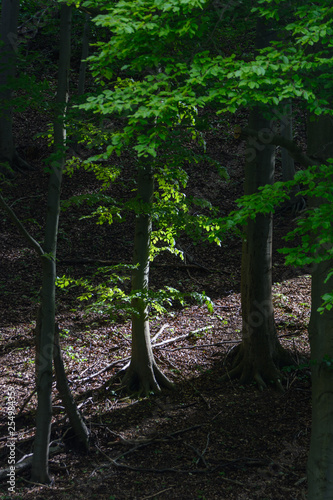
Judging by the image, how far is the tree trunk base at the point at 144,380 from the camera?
6.38 m

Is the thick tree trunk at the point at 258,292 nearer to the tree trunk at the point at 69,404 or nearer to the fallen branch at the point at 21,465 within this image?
the tree trunk at the point at 69,404

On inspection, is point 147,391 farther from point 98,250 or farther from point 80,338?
point 98,250

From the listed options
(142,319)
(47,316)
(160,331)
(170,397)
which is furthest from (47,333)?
(160,331)

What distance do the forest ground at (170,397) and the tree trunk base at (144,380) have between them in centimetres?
16

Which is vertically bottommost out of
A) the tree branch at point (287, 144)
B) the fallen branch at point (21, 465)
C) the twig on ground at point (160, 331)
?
the fallen branch at point (21, 465)

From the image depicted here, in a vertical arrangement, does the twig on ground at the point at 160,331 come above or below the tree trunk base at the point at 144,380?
above

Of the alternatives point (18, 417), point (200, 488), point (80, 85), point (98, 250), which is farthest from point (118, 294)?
point (80, 85)

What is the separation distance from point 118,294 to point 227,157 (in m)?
10.2

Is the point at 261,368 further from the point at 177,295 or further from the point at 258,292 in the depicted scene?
the point at 177,295

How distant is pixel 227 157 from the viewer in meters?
14.9

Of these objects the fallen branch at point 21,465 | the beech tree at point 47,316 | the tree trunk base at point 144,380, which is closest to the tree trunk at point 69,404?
the beech tree at point 47,316

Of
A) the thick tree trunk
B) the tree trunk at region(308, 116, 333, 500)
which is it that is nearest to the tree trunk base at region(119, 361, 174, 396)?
the thick tree trunk

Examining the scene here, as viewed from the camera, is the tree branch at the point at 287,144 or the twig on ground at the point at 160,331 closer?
the tree branch at the point at 287,144

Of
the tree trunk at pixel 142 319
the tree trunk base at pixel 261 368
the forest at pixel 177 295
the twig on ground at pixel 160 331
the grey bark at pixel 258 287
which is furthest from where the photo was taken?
the twig on ground at pixel 160 331
